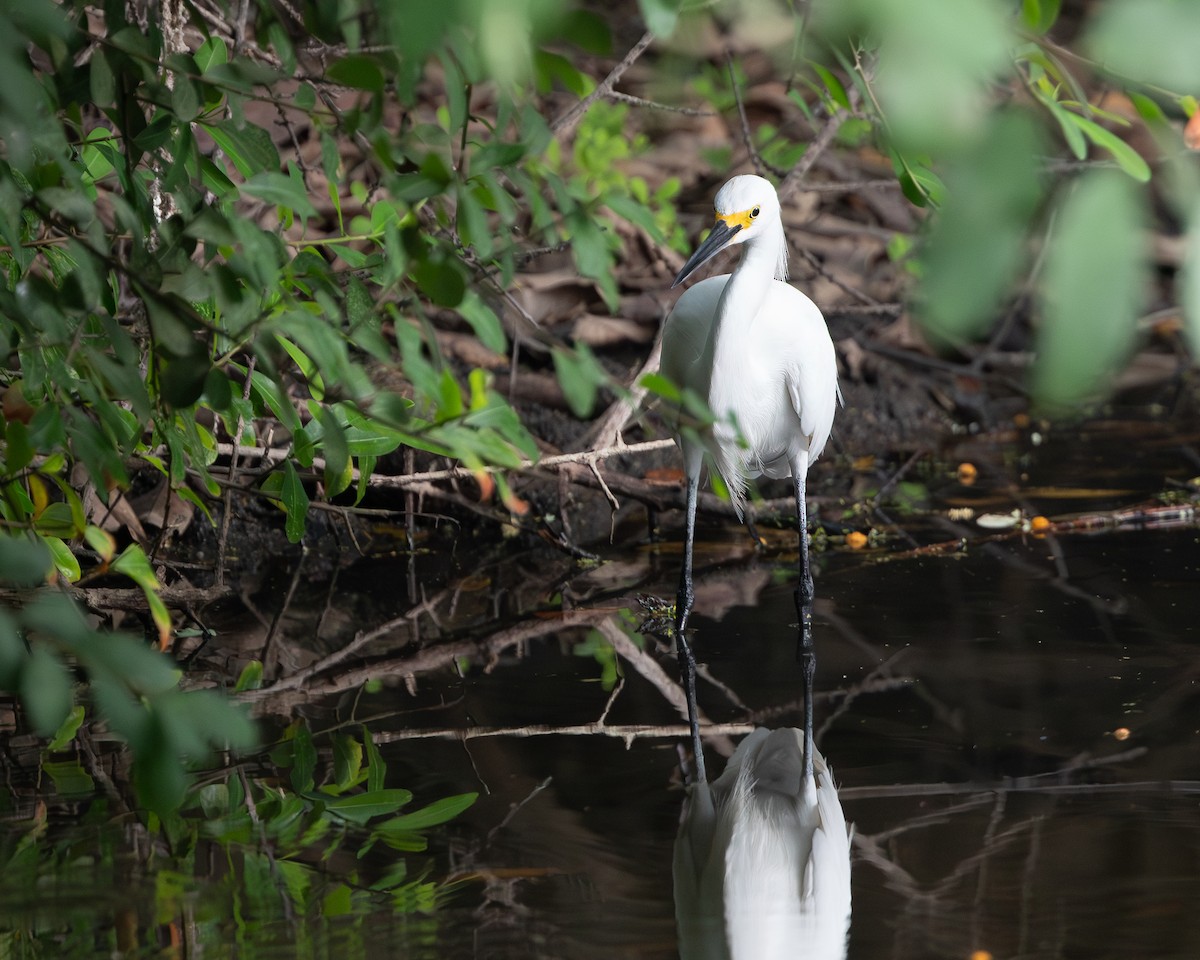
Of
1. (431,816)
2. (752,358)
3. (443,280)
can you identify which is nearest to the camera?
(443,280)

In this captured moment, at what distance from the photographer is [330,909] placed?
1.65 m

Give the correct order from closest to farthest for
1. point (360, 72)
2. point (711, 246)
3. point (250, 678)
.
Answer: point (360, 72)
point (250, 678)
point (711, 246)

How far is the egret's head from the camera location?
3016 millimetres

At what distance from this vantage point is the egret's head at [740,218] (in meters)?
3.02

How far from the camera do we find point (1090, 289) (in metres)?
0.46

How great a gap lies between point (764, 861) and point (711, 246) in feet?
5.10

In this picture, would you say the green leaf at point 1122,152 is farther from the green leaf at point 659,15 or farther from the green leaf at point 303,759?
the green leaf at point 303,759

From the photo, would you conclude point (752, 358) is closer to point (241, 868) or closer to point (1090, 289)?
point (241, 868)

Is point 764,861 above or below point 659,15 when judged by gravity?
below

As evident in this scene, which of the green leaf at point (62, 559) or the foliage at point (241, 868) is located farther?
the green leaf at point (62, 559)

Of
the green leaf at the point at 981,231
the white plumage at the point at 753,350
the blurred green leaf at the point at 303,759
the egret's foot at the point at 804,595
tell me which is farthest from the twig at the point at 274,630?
the green leaf at the point at 981,231

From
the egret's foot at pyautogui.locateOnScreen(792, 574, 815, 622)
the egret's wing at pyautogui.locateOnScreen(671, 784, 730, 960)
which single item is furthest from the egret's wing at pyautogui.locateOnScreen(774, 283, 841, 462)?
the egret's wing at pyautogui.locateOnScreen(671, 784, 730, 960)

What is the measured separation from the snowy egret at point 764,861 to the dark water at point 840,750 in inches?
1.3

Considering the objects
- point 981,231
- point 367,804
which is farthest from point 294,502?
point 981,231
